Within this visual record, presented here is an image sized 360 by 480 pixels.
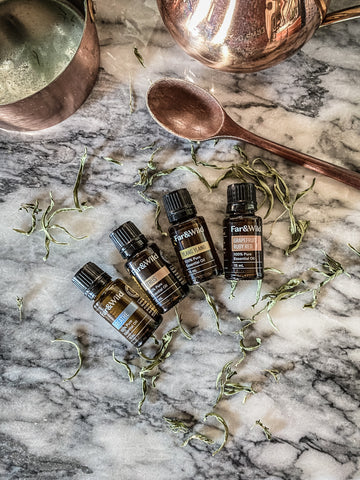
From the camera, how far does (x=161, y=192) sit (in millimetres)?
862

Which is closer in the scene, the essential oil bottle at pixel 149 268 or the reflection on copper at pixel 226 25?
the reflection on copper at pixel 226 25

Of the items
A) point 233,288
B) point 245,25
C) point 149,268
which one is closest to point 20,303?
point 149,268

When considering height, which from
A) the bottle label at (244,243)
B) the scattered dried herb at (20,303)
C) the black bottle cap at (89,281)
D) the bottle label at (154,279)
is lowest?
the scattered dried herb at (20,303)

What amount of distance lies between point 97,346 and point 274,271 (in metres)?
0.34

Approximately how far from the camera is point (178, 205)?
0.79 metres

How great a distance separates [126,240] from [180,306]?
0.16m

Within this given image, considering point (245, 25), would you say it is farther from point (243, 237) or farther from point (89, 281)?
point (89, 281)

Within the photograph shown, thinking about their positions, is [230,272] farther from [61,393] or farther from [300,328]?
[61,393]

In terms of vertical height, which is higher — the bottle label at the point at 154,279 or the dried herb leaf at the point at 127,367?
the bottle label at the point at 154,279

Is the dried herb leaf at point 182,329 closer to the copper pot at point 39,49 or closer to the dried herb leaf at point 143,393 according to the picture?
the dried herb leaf at point 143,393

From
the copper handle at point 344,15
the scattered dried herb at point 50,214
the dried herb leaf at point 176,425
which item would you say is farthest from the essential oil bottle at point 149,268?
the copper handle at point 344,15

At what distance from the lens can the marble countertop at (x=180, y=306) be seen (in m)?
0.86

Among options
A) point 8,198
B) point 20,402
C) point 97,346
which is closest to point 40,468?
point 20,402

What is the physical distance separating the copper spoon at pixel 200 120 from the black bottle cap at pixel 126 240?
185 mm
